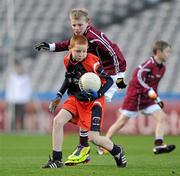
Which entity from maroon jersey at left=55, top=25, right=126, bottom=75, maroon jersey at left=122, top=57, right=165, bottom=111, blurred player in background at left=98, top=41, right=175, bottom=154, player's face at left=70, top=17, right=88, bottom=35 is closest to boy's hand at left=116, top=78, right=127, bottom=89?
maroon jersey at left=55, top=25, right=126, bottom=75

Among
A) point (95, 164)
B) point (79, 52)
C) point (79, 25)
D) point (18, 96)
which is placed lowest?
point (18, 96)

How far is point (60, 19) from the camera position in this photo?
32.2 metres

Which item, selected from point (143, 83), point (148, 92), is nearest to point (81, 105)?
point (148, 92)

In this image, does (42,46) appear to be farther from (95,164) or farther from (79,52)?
(95,164)

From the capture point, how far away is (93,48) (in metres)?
11.4

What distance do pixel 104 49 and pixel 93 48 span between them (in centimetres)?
16

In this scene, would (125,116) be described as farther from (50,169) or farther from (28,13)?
(28,13)

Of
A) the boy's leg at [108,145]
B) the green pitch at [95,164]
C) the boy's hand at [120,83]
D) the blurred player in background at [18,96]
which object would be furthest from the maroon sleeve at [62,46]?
the blurred player in background at [18,96]

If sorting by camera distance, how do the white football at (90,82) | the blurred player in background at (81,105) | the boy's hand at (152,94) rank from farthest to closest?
the boy's hand at (152,94) < the blurred player in background at (81,105) < the white football at (90,82)

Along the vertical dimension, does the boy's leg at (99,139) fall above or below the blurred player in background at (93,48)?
below

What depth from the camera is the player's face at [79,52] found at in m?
10.5

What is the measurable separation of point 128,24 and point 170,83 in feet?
16.7

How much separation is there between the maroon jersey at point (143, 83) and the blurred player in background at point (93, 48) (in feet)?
11.0

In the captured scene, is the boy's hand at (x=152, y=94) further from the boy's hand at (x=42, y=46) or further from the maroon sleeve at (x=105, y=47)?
the boy's hand at (x=42, y=46)
